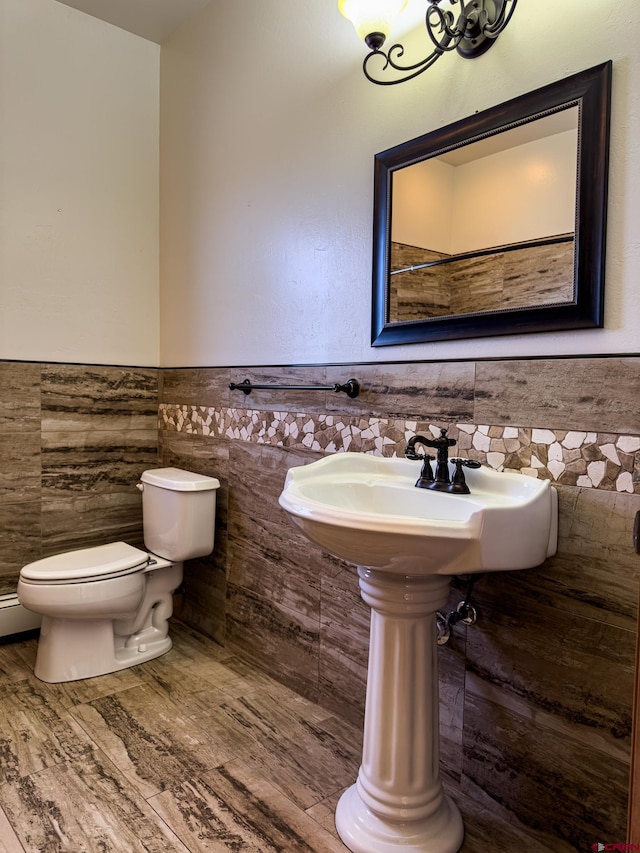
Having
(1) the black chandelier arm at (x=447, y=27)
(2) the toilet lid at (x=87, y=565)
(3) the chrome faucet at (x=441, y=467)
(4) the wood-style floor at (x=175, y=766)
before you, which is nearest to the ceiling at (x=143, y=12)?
(1) the black chandelier arm at (x=447, y=27)

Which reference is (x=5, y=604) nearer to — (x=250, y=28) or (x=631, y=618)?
(x=631, y=618)

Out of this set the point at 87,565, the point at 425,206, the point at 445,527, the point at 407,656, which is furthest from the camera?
the point at 87,565

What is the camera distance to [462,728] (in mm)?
1556

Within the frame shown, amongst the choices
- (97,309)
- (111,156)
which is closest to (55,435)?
(97,309)

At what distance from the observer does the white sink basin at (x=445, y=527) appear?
1125 mm

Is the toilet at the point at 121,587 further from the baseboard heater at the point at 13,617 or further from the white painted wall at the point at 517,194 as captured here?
the white painted wall at the point at 517,194

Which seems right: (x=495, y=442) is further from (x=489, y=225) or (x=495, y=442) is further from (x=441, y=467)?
(x=489, y=225)

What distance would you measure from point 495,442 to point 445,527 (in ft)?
1.43

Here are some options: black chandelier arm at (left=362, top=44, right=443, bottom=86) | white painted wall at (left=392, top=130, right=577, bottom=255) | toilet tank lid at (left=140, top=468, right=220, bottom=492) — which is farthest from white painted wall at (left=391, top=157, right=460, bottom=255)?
toilet tank lid at (left=140, top=468, right=220, bottom=492)

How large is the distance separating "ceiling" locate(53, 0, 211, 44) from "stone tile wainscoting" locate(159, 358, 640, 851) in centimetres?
174

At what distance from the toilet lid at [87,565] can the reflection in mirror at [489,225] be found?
1374 millimetres

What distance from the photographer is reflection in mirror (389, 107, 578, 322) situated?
4.39ft

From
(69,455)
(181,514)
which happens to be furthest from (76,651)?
(69,455)

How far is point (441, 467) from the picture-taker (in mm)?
1478
